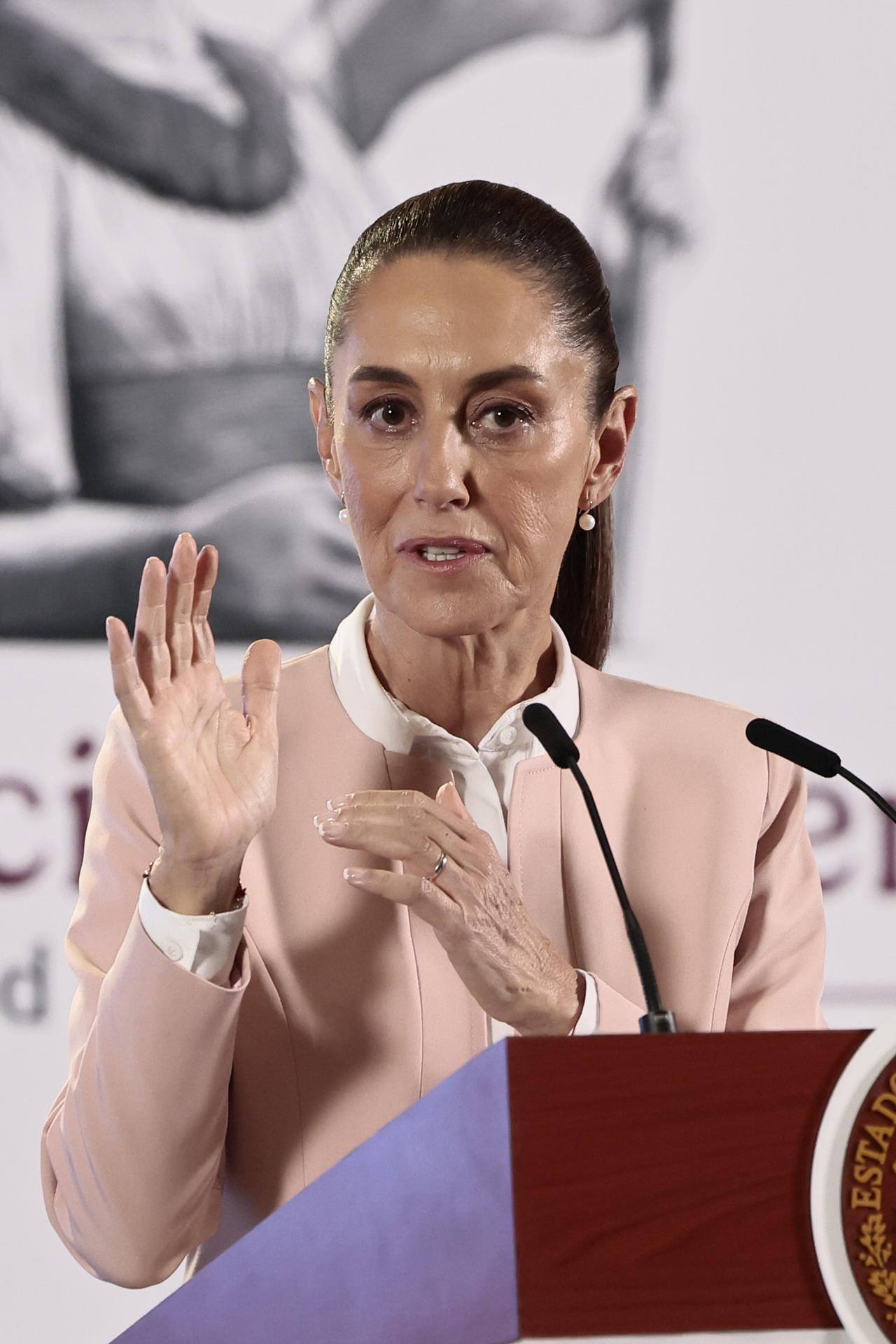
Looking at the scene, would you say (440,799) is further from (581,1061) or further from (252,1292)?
(581,1061)

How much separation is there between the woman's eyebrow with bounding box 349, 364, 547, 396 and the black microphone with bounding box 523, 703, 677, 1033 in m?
0.38

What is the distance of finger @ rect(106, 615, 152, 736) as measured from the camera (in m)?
1.46

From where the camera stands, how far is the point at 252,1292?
3.70 ft

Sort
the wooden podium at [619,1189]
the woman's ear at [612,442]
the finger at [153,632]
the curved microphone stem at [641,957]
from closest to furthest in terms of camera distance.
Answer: the wooden podium at [619,1189] → the curved microphone stem at [641,957] → the finger at [153,632] → the woman's ear at [612,442]

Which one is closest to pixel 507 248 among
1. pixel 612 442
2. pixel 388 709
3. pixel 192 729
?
pixel 612 442

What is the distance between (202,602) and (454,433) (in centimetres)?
35

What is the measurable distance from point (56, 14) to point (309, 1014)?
1.89 metres

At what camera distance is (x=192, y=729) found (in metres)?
1.51

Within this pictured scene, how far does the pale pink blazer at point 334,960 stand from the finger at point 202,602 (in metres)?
0.24

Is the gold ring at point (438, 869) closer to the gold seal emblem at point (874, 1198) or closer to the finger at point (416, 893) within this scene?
the finger at point (416, 893)

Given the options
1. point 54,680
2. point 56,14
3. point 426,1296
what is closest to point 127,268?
point 56,14

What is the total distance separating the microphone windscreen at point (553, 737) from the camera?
4.85 ft

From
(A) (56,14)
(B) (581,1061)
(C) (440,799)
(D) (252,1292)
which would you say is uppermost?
(A) (56,14)

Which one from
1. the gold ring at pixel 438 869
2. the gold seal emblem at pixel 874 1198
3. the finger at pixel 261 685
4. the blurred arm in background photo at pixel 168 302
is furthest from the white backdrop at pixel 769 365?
the gold seal emblem at pixel 874 1198
